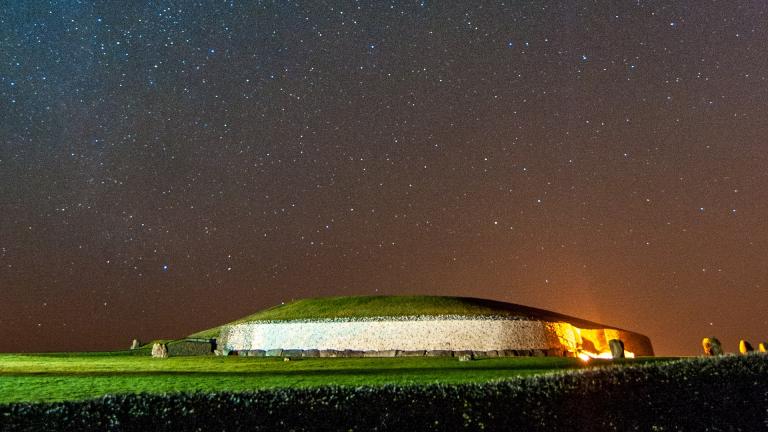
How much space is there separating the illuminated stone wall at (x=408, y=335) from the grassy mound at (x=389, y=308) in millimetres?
1022

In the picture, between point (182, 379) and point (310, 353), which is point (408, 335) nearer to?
point (310, 353)

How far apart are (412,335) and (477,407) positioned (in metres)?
35.4

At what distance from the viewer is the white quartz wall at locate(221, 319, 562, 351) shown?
46.6 m

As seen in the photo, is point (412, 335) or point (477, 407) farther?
point (412, 335)

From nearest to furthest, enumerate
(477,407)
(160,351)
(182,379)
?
1. (477,407)
2. (182,379)
3. (160,351)

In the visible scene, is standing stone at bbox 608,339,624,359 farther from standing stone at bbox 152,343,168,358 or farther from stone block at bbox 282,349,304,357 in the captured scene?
standing stone at bbox 152,343,168,358

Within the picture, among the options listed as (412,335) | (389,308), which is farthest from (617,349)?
(389,308)

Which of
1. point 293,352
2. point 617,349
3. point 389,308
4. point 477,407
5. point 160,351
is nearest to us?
point 477,407

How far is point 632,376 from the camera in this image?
13.7m

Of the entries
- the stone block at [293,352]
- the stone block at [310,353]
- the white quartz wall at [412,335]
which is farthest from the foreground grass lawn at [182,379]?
the stone block at [293,352]

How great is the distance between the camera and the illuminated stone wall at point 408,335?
4662 cm

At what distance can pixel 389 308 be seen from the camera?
50.9m

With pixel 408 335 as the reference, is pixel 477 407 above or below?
below

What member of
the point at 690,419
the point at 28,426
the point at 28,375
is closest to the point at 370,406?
the point at 28,426
